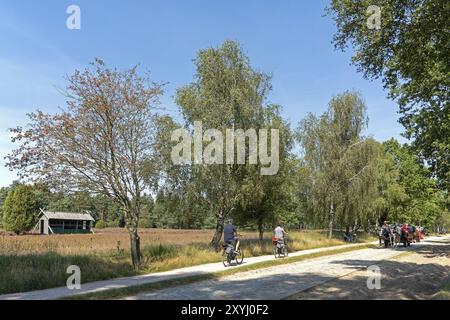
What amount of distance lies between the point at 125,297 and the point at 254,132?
647 inches

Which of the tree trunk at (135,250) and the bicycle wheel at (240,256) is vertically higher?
the tree trunk at (135,250)

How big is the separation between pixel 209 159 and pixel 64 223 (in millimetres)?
62088

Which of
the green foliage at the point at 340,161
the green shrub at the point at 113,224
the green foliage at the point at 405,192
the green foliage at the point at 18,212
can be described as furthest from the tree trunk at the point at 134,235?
the green shrub at the point at 113,224

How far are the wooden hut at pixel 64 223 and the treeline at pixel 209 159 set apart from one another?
149 ft

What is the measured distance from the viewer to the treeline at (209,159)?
16.4 meters

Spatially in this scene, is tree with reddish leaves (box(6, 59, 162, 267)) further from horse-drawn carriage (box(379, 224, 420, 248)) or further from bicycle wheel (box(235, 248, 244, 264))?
horse-drawn carriage (box(379, 224, 420, 248))

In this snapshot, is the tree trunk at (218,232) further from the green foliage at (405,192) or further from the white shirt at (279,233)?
the green foliage at (405,192)

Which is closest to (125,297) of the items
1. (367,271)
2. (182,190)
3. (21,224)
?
(367,271)

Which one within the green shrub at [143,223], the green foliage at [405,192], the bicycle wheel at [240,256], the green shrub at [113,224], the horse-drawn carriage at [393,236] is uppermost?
the green foliage at [405,192]

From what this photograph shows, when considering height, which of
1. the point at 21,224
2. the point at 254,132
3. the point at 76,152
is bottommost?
the point at 21,224

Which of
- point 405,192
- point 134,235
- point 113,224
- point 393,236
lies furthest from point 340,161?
point 113,224
